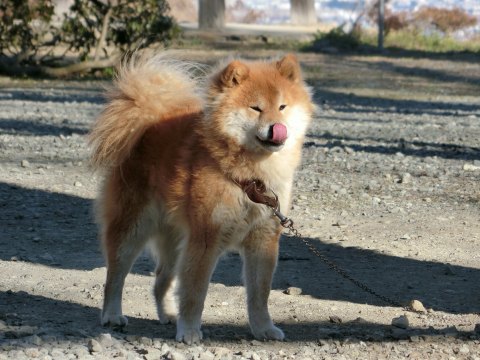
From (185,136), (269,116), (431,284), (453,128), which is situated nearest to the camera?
(269,116)

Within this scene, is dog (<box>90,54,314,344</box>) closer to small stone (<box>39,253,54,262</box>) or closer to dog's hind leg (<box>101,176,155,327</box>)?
dog's hind leg (<box>101,176,155,327</box>)

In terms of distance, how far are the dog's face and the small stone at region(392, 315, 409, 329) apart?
1.27m

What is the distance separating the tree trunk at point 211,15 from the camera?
34.8 m

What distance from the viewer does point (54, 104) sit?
1756 cm

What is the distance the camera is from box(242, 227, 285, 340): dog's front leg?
566cm

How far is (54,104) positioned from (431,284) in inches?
452

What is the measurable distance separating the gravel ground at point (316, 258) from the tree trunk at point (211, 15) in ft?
62.4

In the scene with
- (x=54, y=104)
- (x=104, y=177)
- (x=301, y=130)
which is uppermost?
(x=301, y=130)

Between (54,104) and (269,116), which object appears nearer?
(269,116)

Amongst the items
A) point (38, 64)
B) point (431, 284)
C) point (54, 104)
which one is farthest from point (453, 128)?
point (38, 64)

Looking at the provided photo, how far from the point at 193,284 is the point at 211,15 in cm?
3024

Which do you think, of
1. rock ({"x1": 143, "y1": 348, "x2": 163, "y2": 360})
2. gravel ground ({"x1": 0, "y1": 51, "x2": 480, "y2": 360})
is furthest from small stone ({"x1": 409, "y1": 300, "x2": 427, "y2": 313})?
rock ({"x1": 143, "y1": 348, "x2": 163, "y2": 360})

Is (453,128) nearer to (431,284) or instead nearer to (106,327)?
(431,284)

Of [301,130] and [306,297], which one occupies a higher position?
[301,130]
